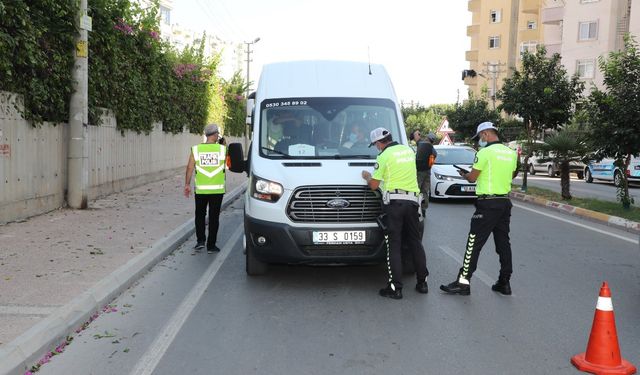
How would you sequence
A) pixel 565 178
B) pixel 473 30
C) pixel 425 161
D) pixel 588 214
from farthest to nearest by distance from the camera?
pixel 473 30 → pixel 565 178 → pixel 588 214 → pixel 425 161

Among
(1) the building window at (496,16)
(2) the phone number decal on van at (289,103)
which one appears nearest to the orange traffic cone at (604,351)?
(2) the phone number decal on van at (289,103)

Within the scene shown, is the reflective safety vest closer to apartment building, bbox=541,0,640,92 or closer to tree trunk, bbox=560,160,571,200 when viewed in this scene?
tree trunk, bbox=560,160,571,200

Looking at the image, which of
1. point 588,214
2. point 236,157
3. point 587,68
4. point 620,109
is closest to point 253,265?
point 236,157

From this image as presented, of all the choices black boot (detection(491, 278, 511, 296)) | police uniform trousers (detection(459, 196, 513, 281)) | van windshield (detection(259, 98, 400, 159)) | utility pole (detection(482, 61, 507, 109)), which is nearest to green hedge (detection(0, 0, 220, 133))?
van windshield (detection(259, 98, 400, 159))

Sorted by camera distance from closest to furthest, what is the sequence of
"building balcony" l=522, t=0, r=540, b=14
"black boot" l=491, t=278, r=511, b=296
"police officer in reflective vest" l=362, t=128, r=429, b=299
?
"police officer in reflective vest" l=362, t=128, r=429, b=299 < "black boot" l=491, t=278, r=511, b=296 < "building balcony" l=522, t=0, r=540, b=14

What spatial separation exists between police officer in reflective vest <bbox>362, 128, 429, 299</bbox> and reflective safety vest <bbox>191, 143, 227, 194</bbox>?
2.96 m

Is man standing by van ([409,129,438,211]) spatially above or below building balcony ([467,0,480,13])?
below

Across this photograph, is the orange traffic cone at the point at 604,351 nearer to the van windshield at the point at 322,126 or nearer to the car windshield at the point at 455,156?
the van windshield at the point at 322,126

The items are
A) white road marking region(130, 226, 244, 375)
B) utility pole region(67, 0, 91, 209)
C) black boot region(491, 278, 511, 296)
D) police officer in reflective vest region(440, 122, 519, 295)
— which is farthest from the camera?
utility pole region(67, 0, 91, 209)

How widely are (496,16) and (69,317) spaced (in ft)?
218

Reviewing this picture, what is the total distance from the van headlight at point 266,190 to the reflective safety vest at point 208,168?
6.56 feet

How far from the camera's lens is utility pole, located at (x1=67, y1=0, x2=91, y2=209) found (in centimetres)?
1145

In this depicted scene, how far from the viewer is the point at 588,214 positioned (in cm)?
1322

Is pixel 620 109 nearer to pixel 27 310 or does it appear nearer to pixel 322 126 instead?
pixel 322 126
